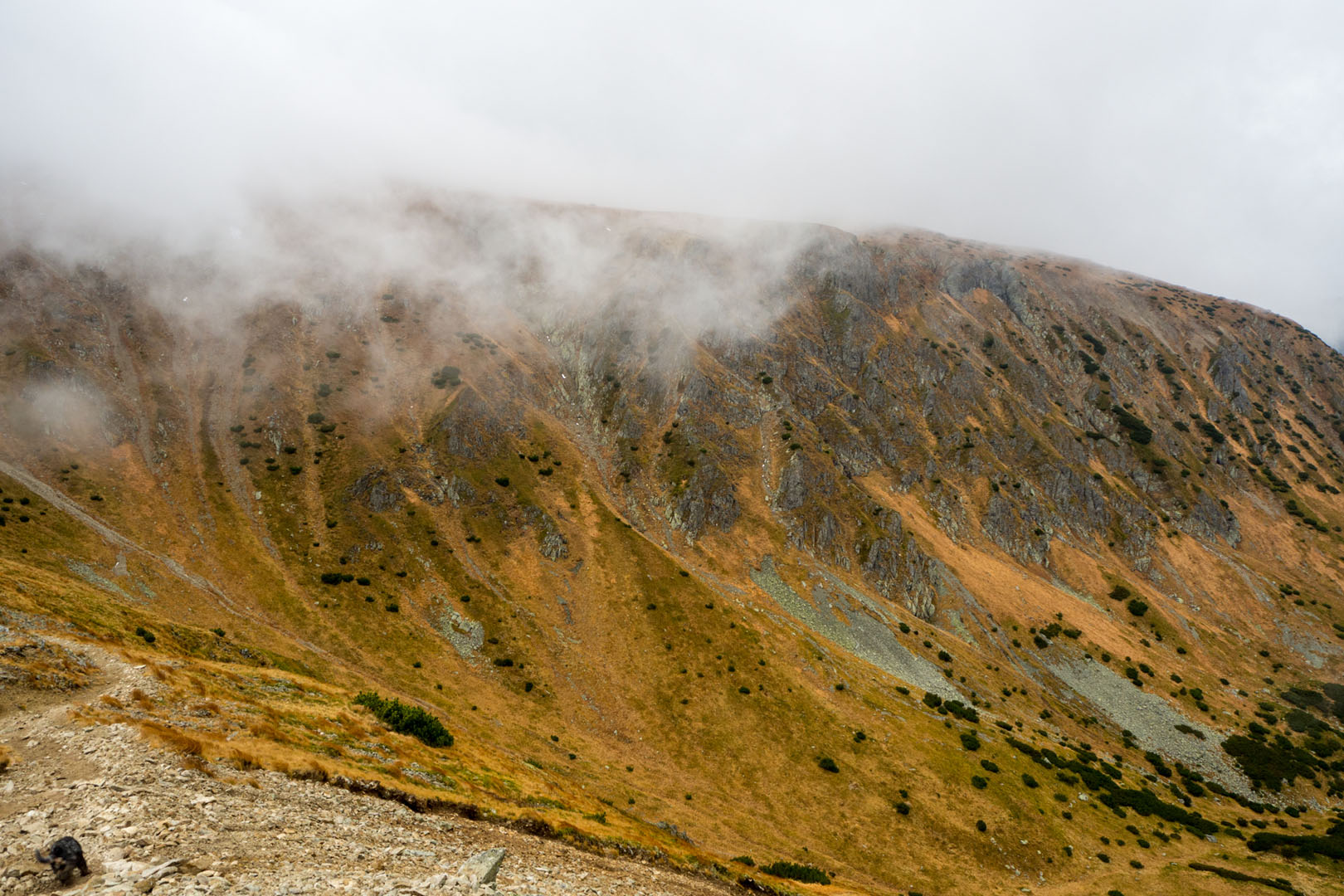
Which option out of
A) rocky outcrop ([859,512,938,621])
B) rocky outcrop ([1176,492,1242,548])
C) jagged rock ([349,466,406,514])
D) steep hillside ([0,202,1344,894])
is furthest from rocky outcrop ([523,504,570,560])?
rocky outcrop ([1176,492,1242,548])

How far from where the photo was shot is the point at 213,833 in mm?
16156

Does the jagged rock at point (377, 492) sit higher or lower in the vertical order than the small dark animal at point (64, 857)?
lower

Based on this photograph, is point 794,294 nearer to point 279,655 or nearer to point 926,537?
point 926,537

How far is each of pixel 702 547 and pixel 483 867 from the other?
272 feet

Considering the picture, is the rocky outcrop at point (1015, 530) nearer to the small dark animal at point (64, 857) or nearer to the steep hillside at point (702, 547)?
the steep hillside at point (702, 547)

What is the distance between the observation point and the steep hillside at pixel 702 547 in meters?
51.8

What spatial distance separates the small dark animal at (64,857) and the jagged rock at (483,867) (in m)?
9.63

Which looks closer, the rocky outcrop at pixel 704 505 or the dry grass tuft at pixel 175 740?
the dry grass tuft at pixel 175 740

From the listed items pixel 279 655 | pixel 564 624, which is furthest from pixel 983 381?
pixel 279 655

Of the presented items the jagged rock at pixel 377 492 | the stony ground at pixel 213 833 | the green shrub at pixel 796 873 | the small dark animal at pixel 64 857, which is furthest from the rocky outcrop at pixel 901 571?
the small dark animal at pixel 64 857

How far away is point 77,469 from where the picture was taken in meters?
75.7

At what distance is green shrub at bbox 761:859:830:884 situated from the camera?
40.5 m

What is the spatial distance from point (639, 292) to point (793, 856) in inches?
5222

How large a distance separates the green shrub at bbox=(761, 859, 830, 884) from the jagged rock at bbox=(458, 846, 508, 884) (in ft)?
101
